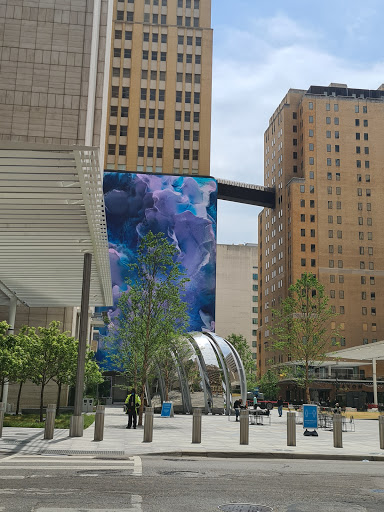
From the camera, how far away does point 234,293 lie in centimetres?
13675

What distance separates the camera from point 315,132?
112750mm

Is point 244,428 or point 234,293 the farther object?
point 234,293

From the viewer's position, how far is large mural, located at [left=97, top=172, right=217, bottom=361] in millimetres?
75375

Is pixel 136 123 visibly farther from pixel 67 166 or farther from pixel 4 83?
pixel 67 166

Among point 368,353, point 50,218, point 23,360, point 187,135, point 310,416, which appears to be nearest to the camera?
point 50,218

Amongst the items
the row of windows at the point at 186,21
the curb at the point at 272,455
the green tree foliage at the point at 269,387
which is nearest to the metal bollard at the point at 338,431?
the curb at the point at 272,455

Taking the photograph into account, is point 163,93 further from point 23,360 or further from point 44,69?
point 23,360

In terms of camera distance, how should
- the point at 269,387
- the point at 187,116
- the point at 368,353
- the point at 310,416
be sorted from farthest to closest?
the point at 269,387 < the point at 187,116 < the point at 368,353 < the point at 310,416

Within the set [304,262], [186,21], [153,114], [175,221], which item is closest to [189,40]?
[186,21]

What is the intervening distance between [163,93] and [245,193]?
3060cm

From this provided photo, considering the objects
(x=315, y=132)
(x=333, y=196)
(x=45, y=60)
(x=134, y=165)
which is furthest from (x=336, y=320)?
(x=45, y=60)

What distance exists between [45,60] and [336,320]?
8676 centimetres

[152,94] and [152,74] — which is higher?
[152,74]

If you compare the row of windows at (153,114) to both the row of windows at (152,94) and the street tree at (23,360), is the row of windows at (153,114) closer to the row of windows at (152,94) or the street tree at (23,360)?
the row of windows at (152,94)
